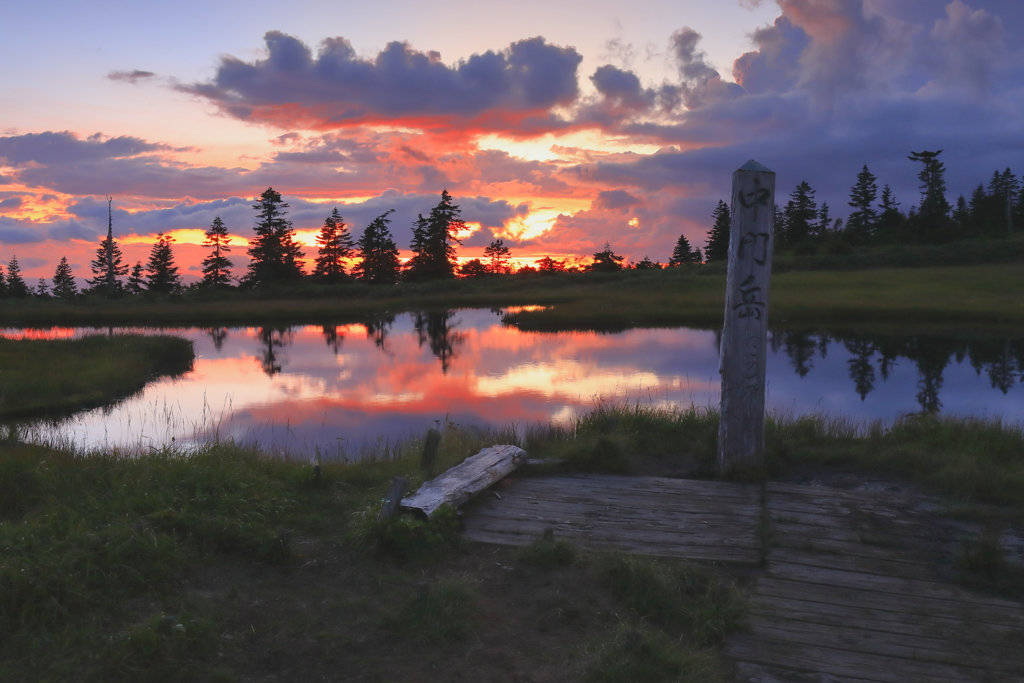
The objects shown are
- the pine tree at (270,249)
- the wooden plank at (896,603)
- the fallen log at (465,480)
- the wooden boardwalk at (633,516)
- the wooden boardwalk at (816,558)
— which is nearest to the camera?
the wooden boardwalk at (816,558)

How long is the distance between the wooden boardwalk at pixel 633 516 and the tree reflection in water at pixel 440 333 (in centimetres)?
1531

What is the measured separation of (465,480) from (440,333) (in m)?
27.9

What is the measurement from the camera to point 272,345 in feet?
99.9

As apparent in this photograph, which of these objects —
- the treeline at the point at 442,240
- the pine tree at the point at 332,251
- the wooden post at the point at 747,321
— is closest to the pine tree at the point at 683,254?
the treeline at the point at 442,240

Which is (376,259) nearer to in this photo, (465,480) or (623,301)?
(623,301)

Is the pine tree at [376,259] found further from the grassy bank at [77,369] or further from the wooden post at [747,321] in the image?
the wooden post at [747,321]

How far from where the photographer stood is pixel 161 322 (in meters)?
41.9

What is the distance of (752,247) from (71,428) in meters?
12.5

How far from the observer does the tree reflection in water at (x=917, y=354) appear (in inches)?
728

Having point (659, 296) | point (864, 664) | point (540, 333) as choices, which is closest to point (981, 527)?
point (864, 664)

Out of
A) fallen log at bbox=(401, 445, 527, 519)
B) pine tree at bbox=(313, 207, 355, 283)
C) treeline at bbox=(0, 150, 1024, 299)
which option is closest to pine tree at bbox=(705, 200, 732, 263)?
treeline at bbox=(0, 150, 1024, 299)

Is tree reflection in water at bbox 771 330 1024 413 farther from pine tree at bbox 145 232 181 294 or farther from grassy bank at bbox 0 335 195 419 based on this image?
pine tree at bbox 145 232 181 294

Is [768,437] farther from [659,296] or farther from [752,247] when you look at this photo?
[659,296]

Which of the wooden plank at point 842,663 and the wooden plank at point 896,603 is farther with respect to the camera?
the wooden plank at point 896,603
